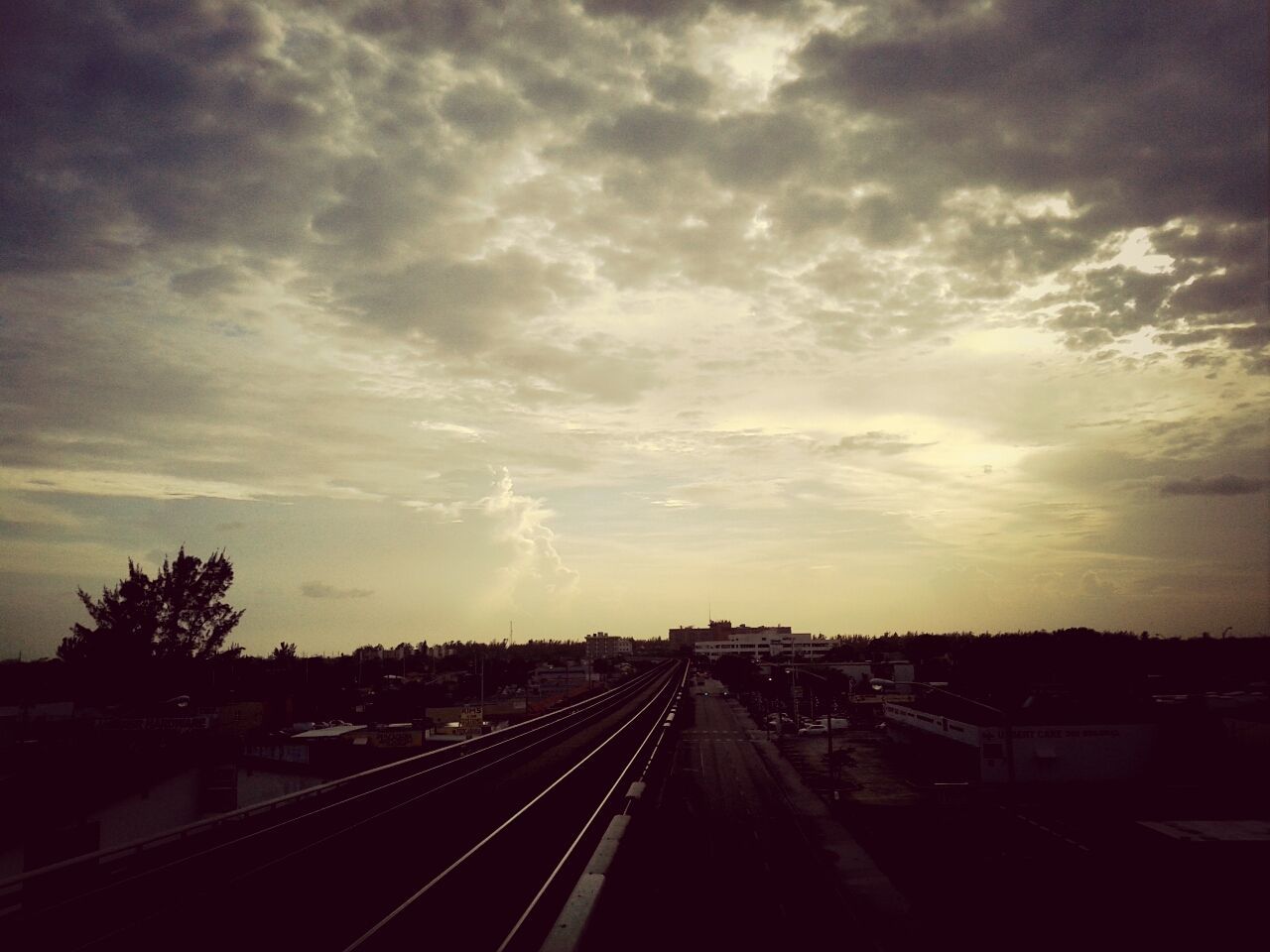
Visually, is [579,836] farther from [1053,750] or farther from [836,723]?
[836,723]

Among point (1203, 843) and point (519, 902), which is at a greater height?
point (519, 902)

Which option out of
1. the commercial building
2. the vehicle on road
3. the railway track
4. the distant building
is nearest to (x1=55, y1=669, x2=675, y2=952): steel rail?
the railway track

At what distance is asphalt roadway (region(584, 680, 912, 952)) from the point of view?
969 inches

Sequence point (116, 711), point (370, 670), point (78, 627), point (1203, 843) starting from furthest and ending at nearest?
point (370, 670), point (78, 627), point (116, 711), point (1203, 843)

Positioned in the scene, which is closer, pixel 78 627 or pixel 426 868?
pixel 426 868

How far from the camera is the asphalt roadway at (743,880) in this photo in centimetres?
2461

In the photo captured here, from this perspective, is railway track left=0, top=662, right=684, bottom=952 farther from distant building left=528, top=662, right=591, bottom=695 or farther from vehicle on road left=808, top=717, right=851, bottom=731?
distant building left=528, top=662, right=591, bottom=695

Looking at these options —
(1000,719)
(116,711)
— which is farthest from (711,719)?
(116,711)

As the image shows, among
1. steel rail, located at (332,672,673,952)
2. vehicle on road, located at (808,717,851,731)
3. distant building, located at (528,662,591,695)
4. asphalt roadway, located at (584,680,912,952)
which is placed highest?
steel rail, located at (332,672,673,952)

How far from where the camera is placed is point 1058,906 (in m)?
28.6

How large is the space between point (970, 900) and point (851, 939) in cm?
696

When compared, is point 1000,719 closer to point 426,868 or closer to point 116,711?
point 426,868

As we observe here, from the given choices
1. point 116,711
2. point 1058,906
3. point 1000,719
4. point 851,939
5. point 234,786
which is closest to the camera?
point 851,939

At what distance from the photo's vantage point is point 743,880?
99.3 feet
